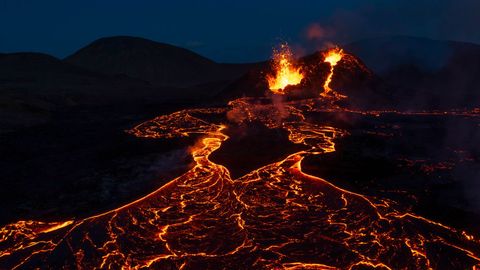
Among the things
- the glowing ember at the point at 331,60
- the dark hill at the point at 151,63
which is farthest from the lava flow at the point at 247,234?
the dark hill at the point at 151,63

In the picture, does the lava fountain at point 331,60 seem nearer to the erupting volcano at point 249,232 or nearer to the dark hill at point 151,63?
the erupting volcano at point 249,232

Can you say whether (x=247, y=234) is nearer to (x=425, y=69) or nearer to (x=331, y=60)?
(x=331, y=60)

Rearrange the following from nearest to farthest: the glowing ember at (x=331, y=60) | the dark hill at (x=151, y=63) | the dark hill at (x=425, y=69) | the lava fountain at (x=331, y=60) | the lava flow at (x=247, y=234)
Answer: the lava flow at (x=247, y=234) → the dark hill at (x=425, y=69) → the lava fountain at (x=331, y=60) → the glowing ember at (x=331, y=60) → the dark hill at (x=151, y=63)

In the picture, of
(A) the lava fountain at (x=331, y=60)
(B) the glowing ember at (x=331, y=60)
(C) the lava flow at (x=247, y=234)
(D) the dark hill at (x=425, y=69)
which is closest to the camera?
(C) the lava flow at (x=247, y=234)

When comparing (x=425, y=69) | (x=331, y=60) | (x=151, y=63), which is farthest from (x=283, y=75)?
(x=151, y=63)

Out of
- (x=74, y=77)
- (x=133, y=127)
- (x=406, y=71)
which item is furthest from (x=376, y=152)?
(x=74, y=77)

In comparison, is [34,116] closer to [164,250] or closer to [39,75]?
[164,250]

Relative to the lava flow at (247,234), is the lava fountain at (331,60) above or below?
above

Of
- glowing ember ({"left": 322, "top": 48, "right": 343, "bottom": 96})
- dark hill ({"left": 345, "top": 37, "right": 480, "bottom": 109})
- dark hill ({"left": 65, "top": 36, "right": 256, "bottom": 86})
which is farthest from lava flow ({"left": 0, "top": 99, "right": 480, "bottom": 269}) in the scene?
dark hill ({"left": 65, "top": 36, "right": 256, "bottom": 86})
